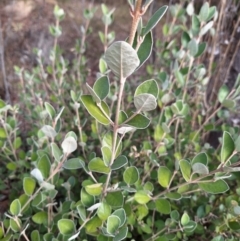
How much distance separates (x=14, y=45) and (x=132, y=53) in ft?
6.33

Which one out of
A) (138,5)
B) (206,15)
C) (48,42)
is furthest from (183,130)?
(48,42)

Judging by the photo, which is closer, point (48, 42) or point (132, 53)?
point (132, 53)

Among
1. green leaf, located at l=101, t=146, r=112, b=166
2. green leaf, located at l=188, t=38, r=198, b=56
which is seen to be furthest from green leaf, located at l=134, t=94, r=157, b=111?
green leaf, located at l=188, t=38, r=198, b=56

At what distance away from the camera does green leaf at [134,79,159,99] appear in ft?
1.78

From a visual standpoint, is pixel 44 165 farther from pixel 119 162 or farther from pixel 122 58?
pixel 122 58

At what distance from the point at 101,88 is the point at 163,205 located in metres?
0.30

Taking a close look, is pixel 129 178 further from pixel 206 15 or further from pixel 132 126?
pixel 206 15

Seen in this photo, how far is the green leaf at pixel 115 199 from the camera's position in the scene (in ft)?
2.11

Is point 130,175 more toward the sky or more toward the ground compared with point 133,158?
more toward the sky

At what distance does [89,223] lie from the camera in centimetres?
68

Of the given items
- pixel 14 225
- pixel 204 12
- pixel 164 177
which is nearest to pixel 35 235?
pixel 14 225

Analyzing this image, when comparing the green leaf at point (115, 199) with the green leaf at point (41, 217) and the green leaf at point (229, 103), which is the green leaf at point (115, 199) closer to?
the green leaf at point (41, 217)

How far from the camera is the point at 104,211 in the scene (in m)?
0.64

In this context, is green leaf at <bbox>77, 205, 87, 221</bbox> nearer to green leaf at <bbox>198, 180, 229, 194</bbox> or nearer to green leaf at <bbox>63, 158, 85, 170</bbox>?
green leaf at <bbox>63, 158, 85, 170</bbox>
